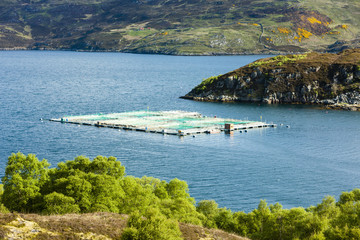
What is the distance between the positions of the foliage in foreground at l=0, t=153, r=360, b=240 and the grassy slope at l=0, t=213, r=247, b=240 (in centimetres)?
921

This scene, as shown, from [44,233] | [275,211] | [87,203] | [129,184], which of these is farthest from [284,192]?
[44,233]

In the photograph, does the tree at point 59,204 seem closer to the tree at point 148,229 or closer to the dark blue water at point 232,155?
the tree at point 148,229

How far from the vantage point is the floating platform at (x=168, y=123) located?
174m

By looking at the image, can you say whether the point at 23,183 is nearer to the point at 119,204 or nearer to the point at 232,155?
the point at 119,204

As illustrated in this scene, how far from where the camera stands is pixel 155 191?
294 ft

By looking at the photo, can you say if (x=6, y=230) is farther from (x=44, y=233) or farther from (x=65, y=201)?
(x=65, y=201)

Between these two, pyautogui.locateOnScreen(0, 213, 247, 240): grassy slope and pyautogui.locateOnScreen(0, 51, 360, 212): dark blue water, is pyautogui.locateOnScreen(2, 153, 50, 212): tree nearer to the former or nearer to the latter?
pyautogui.locateOnScreen(0, 213, 247, 240): grassy slope

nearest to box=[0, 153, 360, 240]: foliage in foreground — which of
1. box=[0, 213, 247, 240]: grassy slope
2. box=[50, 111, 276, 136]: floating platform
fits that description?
box=[0, 213, 247, 240]: grassy slope

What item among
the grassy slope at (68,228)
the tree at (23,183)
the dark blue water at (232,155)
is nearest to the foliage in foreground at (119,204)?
the tree at (23,183)

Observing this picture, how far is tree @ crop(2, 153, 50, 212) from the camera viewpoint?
247 feet

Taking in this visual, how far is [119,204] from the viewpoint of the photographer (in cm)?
7781

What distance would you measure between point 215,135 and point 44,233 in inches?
4676

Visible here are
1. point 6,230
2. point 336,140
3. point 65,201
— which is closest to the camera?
point 6,230

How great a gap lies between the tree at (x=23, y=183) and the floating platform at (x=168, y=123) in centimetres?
9081
